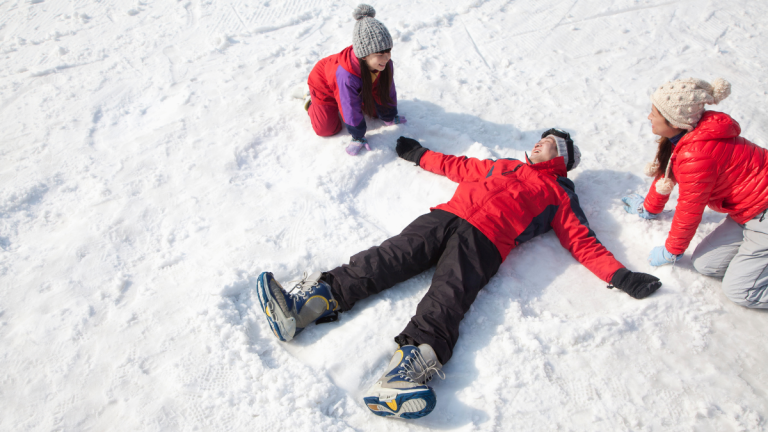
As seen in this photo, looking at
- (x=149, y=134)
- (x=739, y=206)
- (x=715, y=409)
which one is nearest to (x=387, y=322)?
(x=715, y=409)

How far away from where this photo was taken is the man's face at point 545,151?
2953 millimetres

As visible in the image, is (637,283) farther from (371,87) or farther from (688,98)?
(371,87)

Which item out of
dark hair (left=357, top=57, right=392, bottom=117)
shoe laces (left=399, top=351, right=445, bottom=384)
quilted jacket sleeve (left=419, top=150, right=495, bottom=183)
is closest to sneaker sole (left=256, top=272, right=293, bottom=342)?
shoe laces (left=399, top=351, right=445, bottom=384)

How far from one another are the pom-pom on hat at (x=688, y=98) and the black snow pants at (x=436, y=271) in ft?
3.74

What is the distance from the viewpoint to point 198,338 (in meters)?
2.26

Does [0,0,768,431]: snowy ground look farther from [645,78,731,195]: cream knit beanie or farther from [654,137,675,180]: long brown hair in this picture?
[645,78,731,195]: cream knit beanie

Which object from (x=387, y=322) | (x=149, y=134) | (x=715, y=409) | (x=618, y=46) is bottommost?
(x=715, y=409)

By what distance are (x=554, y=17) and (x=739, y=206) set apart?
131 inches

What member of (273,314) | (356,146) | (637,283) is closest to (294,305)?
(273,314)

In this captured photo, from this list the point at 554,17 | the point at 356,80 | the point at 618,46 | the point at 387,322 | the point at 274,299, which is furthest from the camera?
the point at 554,17

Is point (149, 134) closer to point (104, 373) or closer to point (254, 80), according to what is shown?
point (254, 80)

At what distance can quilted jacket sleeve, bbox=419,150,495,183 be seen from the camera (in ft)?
9.89

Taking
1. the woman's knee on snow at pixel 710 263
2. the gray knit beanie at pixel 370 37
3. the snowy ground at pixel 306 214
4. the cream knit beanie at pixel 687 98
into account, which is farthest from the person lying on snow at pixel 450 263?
the gray knit beanie at pixel 370 37

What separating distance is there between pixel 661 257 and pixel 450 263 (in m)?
1.35
